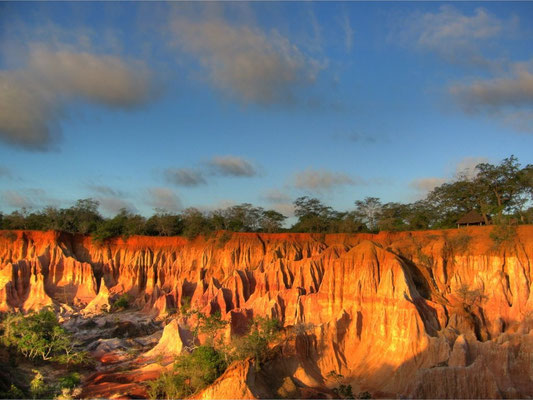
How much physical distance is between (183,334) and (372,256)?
1203 cm

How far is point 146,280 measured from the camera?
38.8 meters

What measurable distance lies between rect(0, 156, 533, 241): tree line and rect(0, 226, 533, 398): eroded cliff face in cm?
252

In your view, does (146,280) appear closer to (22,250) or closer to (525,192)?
(22,250)

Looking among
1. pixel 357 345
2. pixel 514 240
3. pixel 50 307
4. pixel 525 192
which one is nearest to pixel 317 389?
pixel 357 345

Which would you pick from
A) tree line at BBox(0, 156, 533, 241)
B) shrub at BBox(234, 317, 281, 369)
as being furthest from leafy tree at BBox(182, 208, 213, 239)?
shrub at BBox(234, 317, 281, 369)

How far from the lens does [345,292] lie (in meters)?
25.9

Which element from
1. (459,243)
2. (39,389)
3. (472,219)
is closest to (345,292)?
(459,243)

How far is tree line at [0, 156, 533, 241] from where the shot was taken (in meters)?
36.3

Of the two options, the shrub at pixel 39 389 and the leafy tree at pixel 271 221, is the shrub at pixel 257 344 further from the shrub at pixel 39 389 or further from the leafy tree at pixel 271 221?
the leafy tree at pixel 271 221

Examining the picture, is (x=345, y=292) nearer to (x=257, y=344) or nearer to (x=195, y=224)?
(x=257, y=344)

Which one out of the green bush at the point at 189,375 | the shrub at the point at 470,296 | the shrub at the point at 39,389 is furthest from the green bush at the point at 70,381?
the shrub at the point at 470,296

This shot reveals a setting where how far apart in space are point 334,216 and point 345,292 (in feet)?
61.0

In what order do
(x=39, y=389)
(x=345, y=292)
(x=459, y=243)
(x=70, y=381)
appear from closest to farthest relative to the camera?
(x=39, y=389), (x=70, y=381), (x=345, y=292), (x=459, y=243)

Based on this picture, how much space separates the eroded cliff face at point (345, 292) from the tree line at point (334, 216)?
2517mm
